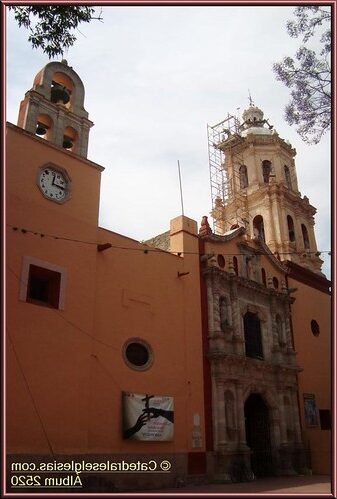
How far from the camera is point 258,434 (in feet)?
69.7

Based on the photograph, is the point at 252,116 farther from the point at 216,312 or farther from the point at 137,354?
the point at 137,354

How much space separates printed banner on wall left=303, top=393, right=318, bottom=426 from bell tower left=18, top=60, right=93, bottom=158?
1598 cm

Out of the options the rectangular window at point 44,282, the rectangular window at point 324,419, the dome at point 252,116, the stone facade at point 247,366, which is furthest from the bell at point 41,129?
the dome at point 252,116

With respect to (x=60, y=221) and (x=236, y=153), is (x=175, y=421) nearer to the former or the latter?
(x=60, y=221)

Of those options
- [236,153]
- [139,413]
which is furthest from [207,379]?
[236,153]

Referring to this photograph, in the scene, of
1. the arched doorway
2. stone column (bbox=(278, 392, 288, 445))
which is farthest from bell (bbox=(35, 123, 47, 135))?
stone column (bbox=(278, 392, 288, 445))

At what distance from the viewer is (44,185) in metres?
15.4

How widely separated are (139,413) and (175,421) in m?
1.86

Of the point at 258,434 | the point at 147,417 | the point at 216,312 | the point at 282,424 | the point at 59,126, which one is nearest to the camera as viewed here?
the point at 147,417

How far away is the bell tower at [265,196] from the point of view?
31.0 m

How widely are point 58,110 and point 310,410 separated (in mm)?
18107

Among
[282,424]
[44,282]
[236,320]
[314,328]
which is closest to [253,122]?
[314,328]

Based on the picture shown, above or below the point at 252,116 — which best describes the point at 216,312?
below

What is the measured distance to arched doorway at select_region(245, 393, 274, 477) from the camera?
796 inches
